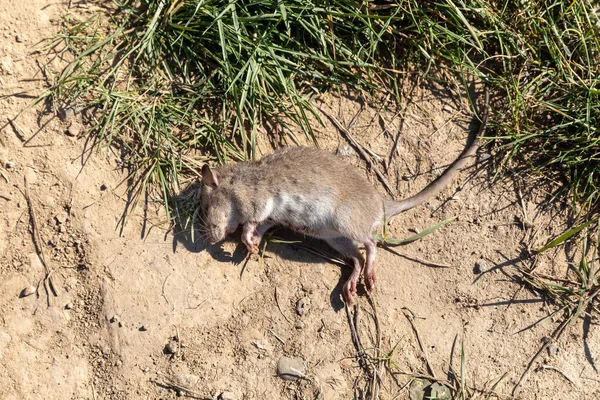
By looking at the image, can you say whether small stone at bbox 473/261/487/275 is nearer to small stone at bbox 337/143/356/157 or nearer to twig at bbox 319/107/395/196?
twig at bbox 319/107/395/196

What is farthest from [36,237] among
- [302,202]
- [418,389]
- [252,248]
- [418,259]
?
[418,389]

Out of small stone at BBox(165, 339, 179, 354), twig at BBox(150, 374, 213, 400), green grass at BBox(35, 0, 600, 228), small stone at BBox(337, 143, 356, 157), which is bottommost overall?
twig at BBox(150, 374, 213, 400)

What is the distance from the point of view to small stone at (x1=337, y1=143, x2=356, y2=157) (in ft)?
17.3

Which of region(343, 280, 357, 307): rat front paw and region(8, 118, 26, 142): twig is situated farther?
region(343, 280, 357, 307): rat front paw

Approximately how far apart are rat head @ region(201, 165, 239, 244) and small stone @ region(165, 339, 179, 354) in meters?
0.85

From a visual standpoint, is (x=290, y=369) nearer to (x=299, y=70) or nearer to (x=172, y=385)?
(x=172, y=385)

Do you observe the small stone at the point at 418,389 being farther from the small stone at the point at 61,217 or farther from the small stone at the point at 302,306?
the small stone at the point at 61,217

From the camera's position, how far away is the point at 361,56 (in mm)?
5191

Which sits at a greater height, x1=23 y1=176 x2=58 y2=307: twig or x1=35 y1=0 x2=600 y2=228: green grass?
x1=35 y1=0 x2=600 y2=228: green grass

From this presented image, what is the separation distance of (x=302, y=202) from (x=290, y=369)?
1.36 metres

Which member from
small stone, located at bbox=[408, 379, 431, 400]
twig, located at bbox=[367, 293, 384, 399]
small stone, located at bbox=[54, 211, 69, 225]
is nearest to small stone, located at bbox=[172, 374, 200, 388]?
twig, located at bbox=[367, 293, 384, 399]

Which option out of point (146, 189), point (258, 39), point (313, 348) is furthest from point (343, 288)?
point (258, 39)

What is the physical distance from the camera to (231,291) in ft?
16.4

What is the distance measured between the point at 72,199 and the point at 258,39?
1.98m
